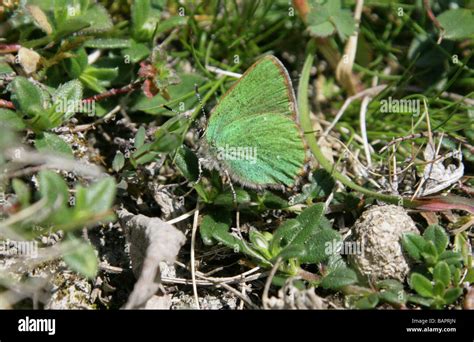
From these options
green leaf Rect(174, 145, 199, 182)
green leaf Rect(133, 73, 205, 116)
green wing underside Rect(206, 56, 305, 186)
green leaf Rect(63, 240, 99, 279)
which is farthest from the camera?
green leaf Rect(133, 73, 205, 116)

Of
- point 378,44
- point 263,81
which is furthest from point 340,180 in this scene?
point 378,44

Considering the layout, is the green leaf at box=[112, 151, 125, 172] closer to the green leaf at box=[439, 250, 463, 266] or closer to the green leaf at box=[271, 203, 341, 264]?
the green leaf at box=[271, 203, 341, 264]

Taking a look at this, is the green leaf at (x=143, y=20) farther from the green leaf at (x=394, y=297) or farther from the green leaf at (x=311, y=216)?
the green leaf at (x=394, y=297)

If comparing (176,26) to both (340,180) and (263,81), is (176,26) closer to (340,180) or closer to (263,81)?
(263,81)

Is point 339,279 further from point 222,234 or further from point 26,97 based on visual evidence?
point 26,97

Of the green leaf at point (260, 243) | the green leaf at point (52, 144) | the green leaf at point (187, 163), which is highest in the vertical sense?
the green leaf at point (52, 144)

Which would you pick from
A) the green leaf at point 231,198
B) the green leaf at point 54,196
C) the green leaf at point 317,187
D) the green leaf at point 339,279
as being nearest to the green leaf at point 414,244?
the green leaf at point 339,279

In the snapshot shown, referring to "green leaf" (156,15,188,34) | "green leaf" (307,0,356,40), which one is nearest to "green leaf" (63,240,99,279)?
"green leaf" (156,15,188,34)
